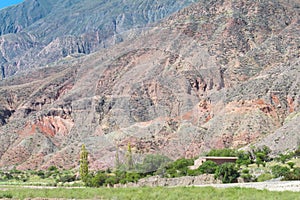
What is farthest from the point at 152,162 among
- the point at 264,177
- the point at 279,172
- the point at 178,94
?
the point at 279,172

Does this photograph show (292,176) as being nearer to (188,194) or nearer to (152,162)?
(188,194)

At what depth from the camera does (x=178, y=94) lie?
24.3 metres

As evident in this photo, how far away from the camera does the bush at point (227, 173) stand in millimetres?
33869

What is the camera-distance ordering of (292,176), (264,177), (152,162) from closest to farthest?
(152,162) < (292,176) < (264,177)

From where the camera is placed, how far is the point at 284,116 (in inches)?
2275

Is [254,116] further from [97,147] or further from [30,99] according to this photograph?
[30,99]

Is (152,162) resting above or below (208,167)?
above

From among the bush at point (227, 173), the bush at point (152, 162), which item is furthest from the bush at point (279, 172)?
the bush at point (152, 162)

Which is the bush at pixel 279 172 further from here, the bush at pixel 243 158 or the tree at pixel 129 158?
the tree at pixel 129 158

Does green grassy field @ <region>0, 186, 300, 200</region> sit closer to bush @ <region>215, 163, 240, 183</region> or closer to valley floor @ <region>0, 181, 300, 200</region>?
valley floor @ <region>0, 181, 300, 200</region>

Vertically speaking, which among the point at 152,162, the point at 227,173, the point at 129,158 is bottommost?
the point at 227,173

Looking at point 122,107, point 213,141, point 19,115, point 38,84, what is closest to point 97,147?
point 122,107

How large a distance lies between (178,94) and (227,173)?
460 inches

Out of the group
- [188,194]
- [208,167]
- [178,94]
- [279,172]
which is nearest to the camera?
[188,194]
